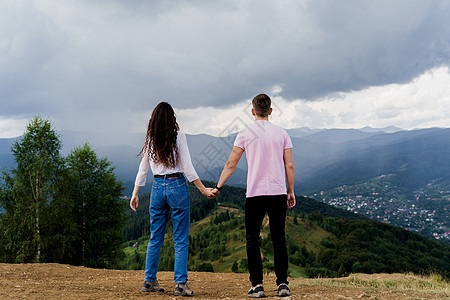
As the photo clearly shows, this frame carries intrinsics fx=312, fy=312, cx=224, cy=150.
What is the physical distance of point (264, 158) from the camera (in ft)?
17.1

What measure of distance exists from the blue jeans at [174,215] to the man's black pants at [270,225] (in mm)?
1110

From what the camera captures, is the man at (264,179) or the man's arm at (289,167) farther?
the man's arm at (289,167)

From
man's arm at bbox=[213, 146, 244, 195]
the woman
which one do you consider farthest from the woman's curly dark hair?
man's arm at bbox=[213, 146, 244, 195]

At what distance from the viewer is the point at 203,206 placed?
4382 inches

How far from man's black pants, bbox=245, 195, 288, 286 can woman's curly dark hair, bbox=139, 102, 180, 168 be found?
157 centimetres

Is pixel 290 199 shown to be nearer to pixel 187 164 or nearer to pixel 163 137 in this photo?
pixel 187 164

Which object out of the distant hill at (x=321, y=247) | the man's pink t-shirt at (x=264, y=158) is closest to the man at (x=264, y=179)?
the man's pink t-shirt at (x=264, y=158)

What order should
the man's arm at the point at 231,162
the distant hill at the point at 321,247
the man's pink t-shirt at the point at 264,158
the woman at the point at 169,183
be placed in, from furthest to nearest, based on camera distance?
the distant hill at the point at 321,247 < the woman at the point at 169,183 < the man's arm at the point at 231,162 < the man's pink t-shirt at the point at 264,158

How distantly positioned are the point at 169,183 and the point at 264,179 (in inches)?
64.6

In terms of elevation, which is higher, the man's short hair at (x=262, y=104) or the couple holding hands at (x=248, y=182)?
the man's short hair at (x=262, y=104)

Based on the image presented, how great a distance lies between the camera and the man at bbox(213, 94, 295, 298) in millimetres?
5168

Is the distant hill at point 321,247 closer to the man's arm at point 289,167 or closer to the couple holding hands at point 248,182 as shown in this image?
the couple holding hands at point 248,182

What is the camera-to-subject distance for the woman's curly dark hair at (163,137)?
5484mm

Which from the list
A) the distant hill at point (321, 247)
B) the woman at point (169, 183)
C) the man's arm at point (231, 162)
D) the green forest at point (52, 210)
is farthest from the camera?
the distant hill at point (321, 247)
